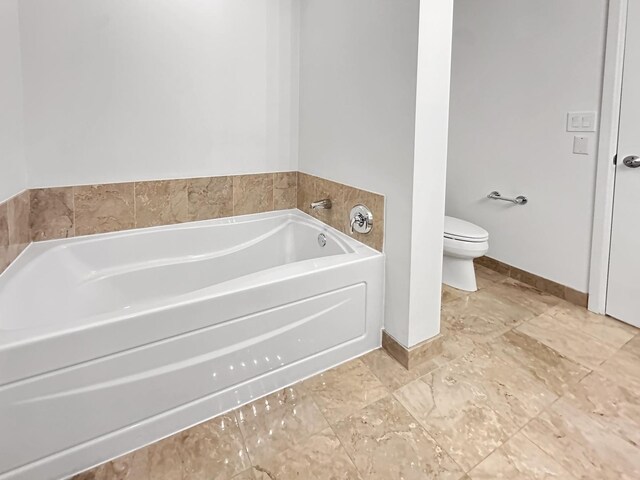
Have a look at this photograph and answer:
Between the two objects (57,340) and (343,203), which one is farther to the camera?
(343,203)

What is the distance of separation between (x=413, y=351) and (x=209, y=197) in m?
1.43

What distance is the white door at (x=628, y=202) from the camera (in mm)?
1924

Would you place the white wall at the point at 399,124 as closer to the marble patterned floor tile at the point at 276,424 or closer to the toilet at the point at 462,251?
the marble patterned floor tile at the point at 276,424

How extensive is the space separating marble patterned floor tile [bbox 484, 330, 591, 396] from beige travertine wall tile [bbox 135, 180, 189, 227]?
5.98 feet

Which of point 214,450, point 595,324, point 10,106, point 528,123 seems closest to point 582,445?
point 595,324

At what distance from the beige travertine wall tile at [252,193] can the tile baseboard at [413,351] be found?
114cm

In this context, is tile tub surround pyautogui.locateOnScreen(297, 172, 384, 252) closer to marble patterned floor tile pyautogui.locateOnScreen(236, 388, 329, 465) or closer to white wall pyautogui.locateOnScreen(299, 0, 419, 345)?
white wall pyautogui.locateOnScreen(299, 0, 419, 345)

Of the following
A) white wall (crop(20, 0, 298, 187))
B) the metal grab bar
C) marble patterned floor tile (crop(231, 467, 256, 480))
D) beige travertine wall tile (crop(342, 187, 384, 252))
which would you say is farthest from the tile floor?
white wall (crop(20, 0, 298, 187))

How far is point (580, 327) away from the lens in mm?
2076

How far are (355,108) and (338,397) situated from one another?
1.35m

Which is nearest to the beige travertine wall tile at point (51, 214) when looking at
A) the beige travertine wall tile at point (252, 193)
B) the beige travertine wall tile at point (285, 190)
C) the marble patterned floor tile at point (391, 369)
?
the beige travertine wall tile at point (252, 193)

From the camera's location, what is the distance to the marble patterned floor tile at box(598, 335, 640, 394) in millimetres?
1638

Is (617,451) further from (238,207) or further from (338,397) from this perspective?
(238,207)

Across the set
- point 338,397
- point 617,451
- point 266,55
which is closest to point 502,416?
point 617,451
